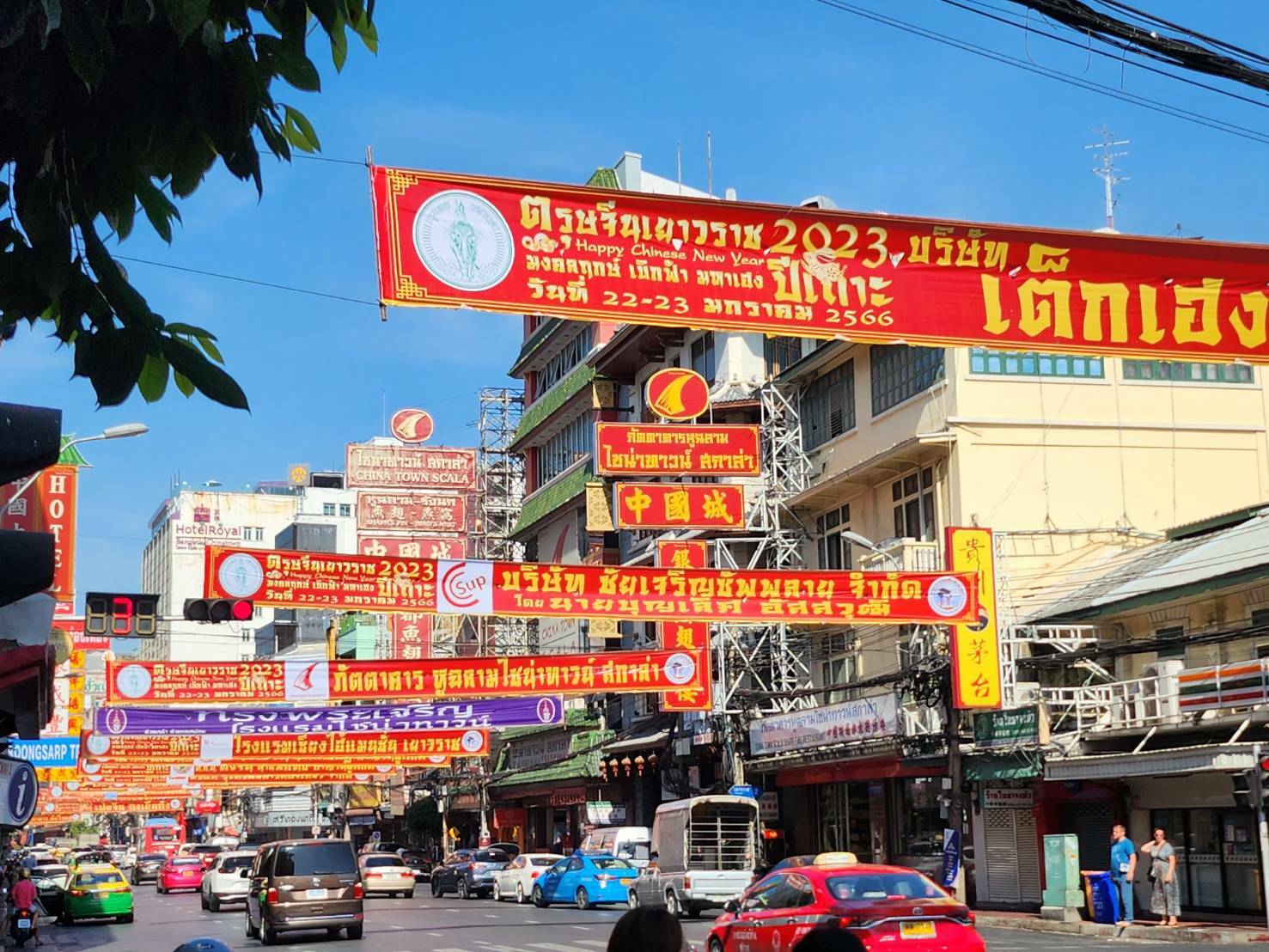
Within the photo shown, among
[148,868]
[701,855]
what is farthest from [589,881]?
[148,868]

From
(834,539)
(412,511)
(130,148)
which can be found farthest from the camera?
(412,511)

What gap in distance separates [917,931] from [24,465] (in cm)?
1327

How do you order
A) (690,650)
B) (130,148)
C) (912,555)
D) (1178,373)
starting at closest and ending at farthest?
(130,148), (690,650), (912,555), (1178,373)

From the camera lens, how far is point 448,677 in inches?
1372

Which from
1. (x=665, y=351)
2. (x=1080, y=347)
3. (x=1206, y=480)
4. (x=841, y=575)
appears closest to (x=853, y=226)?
(x=1080, y=347)

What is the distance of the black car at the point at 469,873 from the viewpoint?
48.9m

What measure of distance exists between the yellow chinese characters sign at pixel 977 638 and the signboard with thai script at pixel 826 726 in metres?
3.33

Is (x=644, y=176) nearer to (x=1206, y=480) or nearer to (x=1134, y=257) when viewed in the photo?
(x=1206, y=480)

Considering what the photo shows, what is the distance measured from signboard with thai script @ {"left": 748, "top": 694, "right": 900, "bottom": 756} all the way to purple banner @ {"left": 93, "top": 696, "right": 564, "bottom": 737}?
18.2ft

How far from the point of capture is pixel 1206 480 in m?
39.5

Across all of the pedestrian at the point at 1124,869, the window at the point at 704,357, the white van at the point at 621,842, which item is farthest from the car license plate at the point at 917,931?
the window at the point at 704,357

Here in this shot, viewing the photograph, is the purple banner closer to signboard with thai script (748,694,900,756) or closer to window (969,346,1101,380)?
signboard with thai script (748,694,900,756)

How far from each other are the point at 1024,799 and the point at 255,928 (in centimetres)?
1600

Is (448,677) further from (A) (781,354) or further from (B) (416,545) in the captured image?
(B) (416,545)
